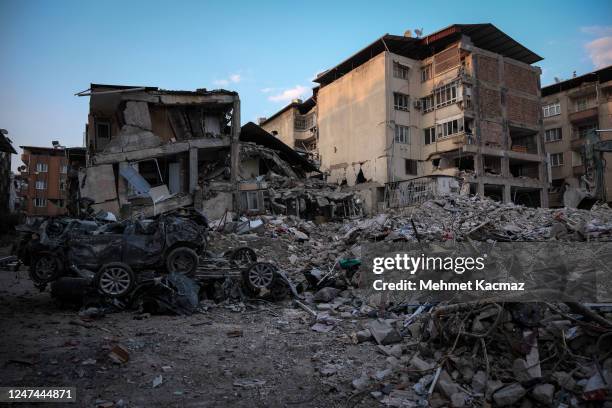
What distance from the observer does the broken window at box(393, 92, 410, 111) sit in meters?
30.8

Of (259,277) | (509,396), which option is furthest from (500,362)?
(259,277)

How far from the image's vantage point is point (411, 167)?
1229 inches

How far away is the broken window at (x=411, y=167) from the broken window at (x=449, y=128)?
268cm

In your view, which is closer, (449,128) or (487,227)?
(487,227)

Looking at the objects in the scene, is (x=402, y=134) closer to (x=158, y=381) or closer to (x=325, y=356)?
(x=325, y=356)

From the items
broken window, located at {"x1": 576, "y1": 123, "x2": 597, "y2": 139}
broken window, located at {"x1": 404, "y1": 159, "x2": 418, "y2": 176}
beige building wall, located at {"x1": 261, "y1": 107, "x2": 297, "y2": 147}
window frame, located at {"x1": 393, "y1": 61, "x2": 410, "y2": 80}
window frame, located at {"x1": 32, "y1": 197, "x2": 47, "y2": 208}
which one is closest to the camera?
window frame, located at {"x1": 393, "y1": 61, "x2": 410, "y2": 80}

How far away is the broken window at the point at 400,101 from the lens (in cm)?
3075

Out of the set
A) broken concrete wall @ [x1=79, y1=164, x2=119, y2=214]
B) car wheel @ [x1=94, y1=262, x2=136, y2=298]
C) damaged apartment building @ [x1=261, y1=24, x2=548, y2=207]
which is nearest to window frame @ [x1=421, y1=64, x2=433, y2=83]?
damaged apartment building @ [x1=261, y1=24, x2=548, y2=207]

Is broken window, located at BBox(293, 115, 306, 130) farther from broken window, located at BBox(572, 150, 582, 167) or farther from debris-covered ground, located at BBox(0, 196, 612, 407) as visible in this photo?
debris-covered ground, located at BBox(0, 196, 612, 407)

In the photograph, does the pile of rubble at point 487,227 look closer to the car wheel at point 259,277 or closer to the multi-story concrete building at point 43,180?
the car wheel at point 259,277

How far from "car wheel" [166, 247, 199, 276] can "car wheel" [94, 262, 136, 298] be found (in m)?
1.04

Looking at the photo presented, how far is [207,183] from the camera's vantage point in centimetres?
2075

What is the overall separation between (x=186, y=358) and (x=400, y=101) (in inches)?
1151

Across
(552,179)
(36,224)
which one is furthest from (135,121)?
(552,179)
